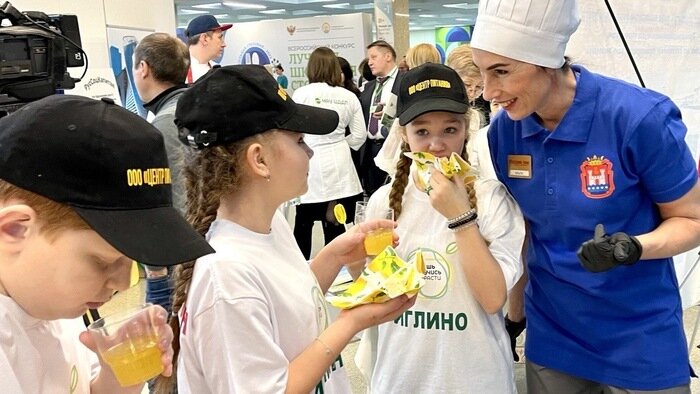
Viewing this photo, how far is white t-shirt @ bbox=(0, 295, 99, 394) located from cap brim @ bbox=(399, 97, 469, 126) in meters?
1.00

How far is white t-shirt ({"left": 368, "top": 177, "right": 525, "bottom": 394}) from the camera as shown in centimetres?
166

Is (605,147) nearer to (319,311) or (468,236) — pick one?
(468,236)

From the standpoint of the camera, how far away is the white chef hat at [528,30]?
157cm

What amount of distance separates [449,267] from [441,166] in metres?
0.26

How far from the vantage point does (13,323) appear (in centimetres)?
88

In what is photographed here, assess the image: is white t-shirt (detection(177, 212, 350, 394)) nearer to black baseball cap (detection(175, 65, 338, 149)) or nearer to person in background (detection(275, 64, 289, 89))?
black baseball cap (detection(175, 65, 338, 149))

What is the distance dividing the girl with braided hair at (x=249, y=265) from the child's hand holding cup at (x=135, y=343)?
0.37ft

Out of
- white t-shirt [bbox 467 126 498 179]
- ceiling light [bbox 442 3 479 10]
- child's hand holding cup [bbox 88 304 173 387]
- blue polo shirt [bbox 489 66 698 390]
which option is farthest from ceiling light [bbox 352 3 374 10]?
child's hand holding cup [bbox 88 304 173 387]

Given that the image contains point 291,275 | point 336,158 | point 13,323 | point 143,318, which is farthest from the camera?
point 336,158

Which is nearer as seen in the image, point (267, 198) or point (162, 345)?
point (162, 345)

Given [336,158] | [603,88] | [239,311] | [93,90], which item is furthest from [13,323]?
[93,90]

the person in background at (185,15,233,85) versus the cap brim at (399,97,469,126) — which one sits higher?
the cap brim at (399,97,469,126)

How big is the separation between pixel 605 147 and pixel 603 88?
5.9 inches

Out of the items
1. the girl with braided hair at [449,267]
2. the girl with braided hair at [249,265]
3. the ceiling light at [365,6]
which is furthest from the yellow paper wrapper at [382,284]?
the ceiling light at [365,6]
